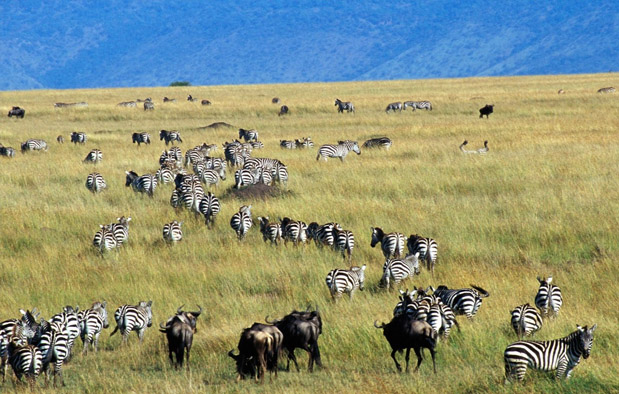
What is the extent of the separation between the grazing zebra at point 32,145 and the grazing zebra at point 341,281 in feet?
84.8

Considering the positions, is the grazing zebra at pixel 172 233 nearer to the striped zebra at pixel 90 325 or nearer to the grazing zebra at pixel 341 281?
the grazing zebra at pixel 341 281

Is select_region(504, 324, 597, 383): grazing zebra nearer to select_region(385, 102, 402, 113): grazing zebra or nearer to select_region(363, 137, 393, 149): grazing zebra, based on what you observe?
select_region(363, 137, 393, 149): grazing zebra

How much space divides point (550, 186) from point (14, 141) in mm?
26842

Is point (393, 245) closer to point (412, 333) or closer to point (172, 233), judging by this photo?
point (172, 233)

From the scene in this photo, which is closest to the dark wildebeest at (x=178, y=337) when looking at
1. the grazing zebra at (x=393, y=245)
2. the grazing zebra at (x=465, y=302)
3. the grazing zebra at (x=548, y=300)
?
the grazing zebra at (x=465, y=302)

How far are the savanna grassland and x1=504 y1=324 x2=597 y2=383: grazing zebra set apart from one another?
194 mm

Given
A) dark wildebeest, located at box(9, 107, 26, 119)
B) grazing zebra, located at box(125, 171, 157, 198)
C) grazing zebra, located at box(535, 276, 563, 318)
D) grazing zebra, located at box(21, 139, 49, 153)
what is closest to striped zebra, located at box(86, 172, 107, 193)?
grazing zebra, located at box(125, 171, 157, 198)

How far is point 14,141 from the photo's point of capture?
4044cm

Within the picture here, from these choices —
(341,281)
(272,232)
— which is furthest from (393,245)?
(272,232)

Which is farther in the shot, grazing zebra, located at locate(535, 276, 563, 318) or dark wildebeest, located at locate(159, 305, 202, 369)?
grazing zebra, located at locate(535, 276, 563, 318)

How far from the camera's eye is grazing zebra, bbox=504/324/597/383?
9406 mm

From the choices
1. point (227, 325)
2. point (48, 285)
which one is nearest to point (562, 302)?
point (227, 325)

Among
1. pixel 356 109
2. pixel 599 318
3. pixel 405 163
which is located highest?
pixel 356 109

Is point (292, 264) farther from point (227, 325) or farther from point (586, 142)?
point (586, 142)
